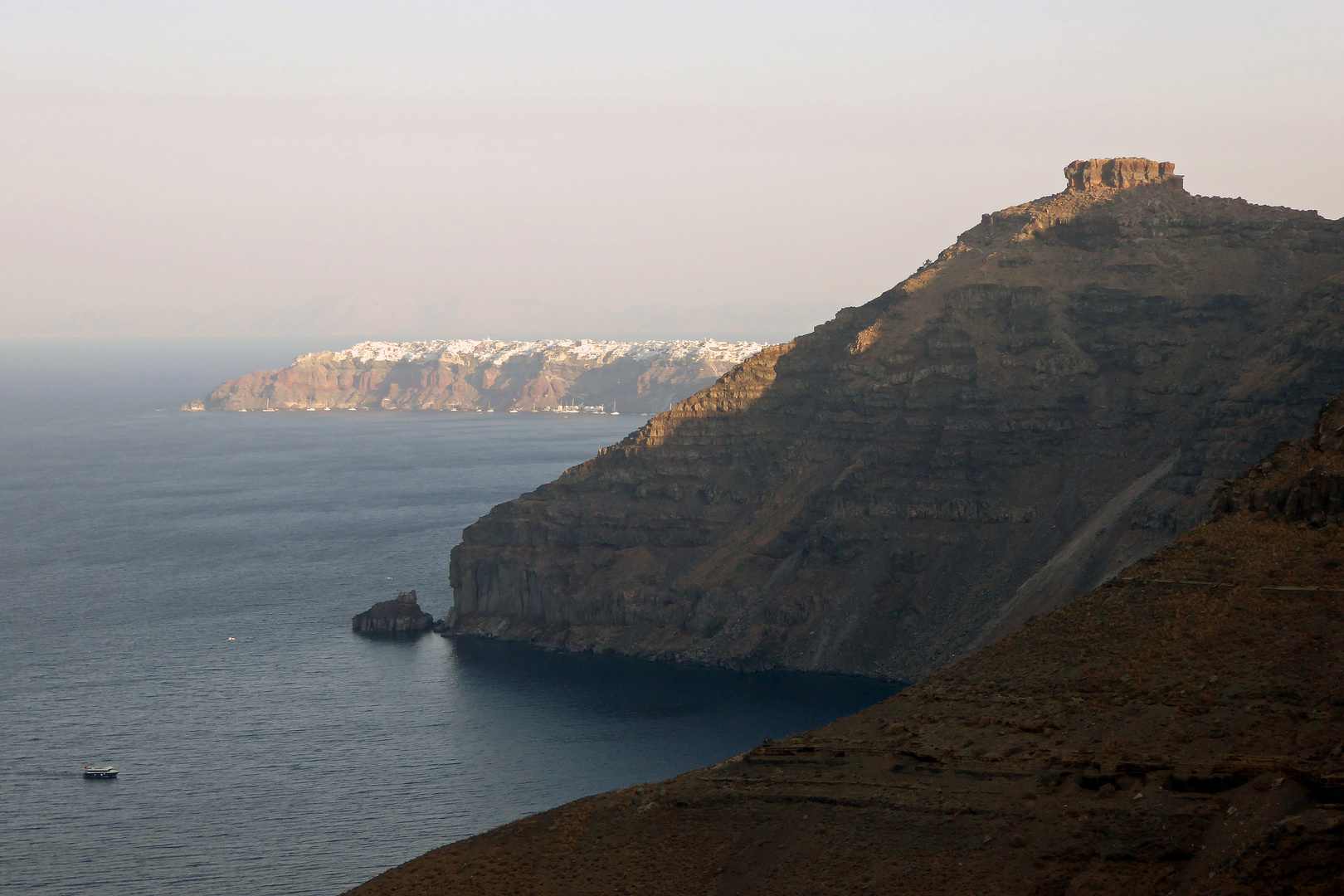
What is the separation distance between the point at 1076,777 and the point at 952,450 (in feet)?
368

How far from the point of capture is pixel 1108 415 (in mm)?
160875

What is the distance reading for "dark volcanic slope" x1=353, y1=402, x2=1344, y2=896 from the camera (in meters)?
46.9

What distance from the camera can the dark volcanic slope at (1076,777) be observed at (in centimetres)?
4691

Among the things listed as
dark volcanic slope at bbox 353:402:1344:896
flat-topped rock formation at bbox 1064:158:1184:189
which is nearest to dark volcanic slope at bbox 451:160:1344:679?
flat-topped rock formation at bbox 1064:158:1184:189

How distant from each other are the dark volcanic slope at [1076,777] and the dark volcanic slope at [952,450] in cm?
7397

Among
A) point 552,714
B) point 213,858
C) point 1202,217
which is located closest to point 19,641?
point 552,714

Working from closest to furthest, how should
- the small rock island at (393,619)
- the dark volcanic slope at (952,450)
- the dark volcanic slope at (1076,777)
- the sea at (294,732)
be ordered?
the dark volcanic slope at (1076,777) → the sea at (294,732) → the dark volcanic slope at (952,450) → the small rock island at (393,619)

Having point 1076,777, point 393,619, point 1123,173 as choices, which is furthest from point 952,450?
point 1076,777

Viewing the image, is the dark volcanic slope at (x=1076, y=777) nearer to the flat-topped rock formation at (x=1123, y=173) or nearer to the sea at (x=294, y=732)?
the sea at (x=294, y=732)

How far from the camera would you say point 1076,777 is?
52062 mm

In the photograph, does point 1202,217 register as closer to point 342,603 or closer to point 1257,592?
point 342,603

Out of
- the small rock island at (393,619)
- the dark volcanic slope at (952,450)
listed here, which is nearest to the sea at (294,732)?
the small rock island at (393,619)

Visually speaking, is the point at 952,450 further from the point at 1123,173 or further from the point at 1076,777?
the point at 1076,777

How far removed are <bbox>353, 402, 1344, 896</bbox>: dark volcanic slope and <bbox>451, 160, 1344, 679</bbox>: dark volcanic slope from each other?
243 feet
